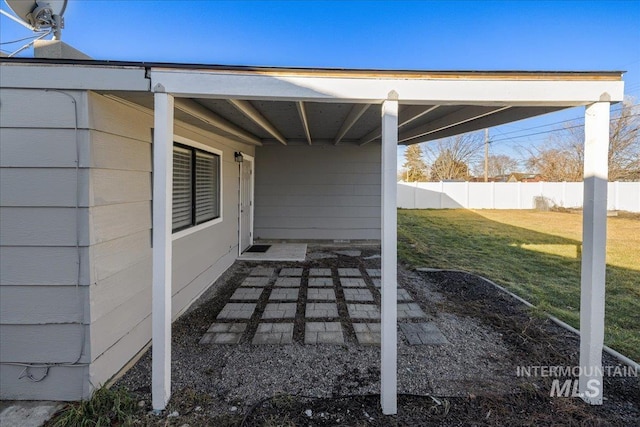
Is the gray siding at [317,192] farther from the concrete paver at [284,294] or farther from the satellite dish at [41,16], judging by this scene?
the satellite dish at [41,16]

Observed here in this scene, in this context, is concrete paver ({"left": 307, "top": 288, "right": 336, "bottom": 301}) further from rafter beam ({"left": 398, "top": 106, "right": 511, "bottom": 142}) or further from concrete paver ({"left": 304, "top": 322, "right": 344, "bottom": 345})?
rafter beam ({"left": 398, "top": 106, "right": 511, "bottom": 142})

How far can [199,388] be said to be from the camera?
241 centimetres

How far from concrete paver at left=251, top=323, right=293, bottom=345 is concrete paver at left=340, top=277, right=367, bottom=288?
1.55 metres

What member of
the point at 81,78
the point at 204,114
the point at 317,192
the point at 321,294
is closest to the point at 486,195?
the point at 317,192

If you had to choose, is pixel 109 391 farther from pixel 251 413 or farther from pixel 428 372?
pixel 428 372

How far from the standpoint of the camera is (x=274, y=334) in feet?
10.7

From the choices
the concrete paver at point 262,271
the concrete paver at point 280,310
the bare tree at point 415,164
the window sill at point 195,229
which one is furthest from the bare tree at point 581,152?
the window sill at point 195,229

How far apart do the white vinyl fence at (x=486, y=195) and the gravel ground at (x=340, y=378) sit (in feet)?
48.7

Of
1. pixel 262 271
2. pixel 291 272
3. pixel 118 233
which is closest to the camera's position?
pixel 118 233

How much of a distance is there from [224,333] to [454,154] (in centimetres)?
2587

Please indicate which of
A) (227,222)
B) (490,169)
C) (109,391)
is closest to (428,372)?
(109,391)

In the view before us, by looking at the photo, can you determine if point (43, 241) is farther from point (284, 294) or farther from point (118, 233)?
point (284, 294)

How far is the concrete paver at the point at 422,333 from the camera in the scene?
3.12m

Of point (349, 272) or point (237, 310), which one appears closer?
point (237, 310)
